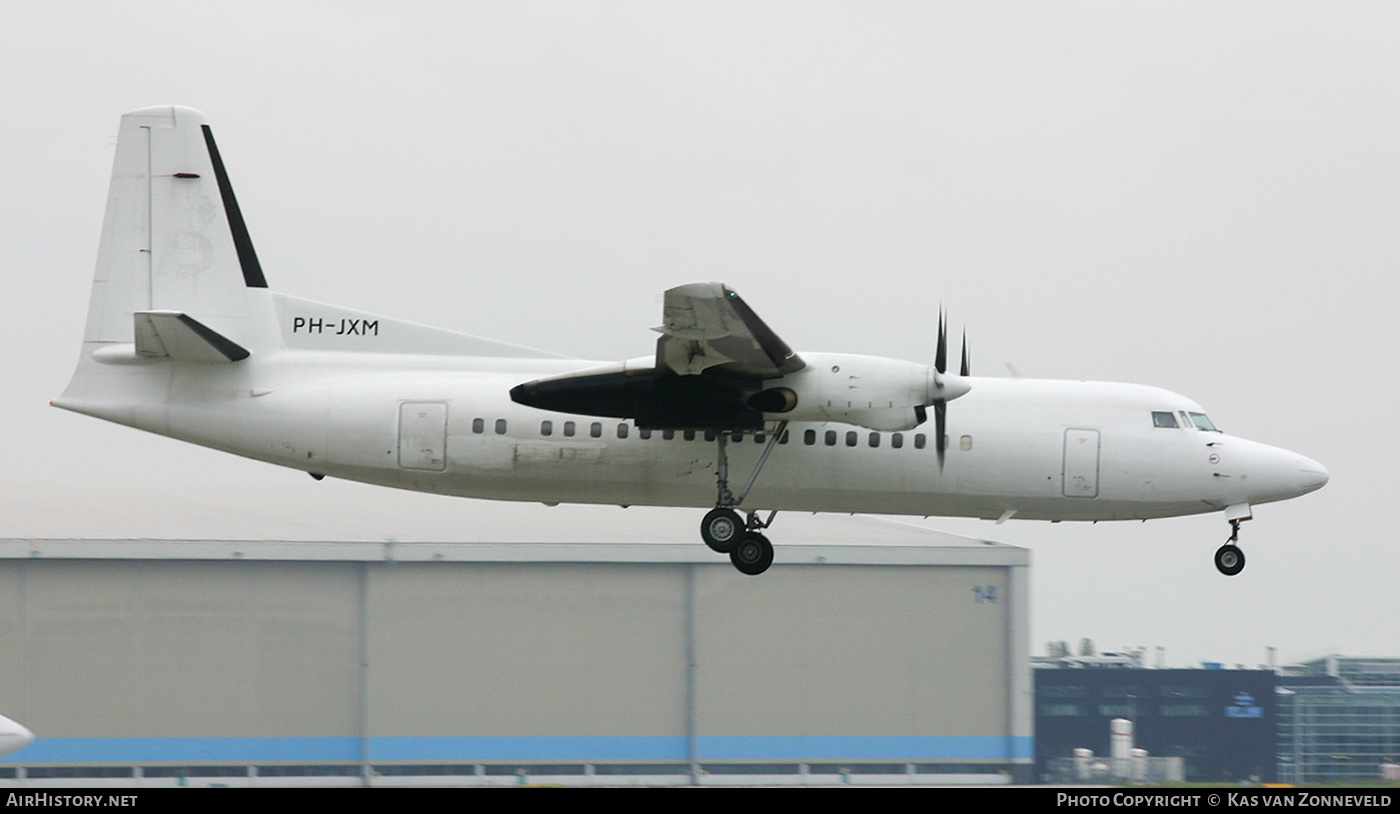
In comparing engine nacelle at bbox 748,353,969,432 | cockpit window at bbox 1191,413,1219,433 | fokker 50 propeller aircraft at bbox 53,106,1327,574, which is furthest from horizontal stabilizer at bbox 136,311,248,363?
cockpit window at bbox 1191,413,1219,433


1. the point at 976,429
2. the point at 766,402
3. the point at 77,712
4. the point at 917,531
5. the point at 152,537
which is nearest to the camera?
the point at 766,402

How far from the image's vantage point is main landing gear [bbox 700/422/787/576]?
17875mm

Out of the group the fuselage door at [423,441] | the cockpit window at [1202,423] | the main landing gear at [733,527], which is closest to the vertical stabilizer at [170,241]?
the fuselage door at [423,441]

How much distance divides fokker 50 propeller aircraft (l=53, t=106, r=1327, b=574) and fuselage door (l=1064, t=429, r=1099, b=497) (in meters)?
0.03

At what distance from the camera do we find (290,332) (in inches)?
750

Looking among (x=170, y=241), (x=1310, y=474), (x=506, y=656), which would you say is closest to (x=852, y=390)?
(x=1310, y=474)

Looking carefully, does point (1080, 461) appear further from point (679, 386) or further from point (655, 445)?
point (655, 445)

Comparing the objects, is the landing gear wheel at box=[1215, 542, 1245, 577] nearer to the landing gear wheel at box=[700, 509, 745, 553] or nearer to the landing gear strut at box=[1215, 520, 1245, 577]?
the landing gear strut at box=[1215, 520, 1245, 577]

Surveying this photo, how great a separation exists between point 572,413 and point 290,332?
13.8 ft

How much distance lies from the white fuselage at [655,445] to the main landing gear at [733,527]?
17 centimetres

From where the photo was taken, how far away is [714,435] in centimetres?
1792

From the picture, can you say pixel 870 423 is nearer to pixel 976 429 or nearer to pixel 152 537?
pixel 976 429
